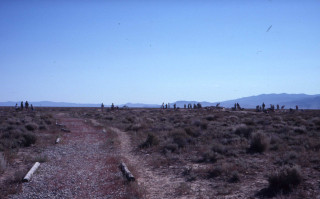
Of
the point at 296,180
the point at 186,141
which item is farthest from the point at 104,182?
the point at 186,141

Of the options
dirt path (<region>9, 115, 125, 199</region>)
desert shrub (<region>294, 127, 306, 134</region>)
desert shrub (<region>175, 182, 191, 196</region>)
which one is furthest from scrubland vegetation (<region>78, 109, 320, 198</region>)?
dirt path (<region>9, 115, 125, 199</region>)

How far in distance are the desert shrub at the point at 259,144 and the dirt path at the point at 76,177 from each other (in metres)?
7.33

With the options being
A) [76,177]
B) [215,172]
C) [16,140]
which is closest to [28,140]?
[16,140]

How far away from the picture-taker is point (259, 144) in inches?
552

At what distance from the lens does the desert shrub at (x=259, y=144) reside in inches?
549

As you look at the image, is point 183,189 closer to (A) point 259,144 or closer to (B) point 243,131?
(A) point 259,144

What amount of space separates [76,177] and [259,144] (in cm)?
924

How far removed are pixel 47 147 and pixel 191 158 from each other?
9.24m

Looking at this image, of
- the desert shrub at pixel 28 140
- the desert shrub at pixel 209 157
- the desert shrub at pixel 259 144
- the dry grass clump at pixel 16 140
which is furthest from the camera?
the desert shrub at pixel 28 140

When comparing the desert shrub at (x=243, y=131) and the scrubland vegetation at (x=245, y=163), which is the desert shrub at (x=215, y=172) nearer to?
the scrubland vegetation at (x=245, y=163)

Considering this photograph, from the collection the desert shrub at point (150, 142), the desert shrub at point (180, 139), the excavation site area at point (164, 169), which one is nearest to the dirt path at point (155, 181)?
the excavation site area at point (164, 169)

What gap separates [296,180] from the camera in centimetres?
843

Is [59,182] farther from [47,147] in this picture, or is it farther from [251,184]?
[47,147]

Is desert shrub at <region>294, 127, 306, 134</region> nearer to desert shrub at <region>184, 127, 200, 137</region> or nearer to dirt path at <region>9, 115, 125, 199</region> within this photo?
desert shrub at <region>184, 127, 200, 137</region>
